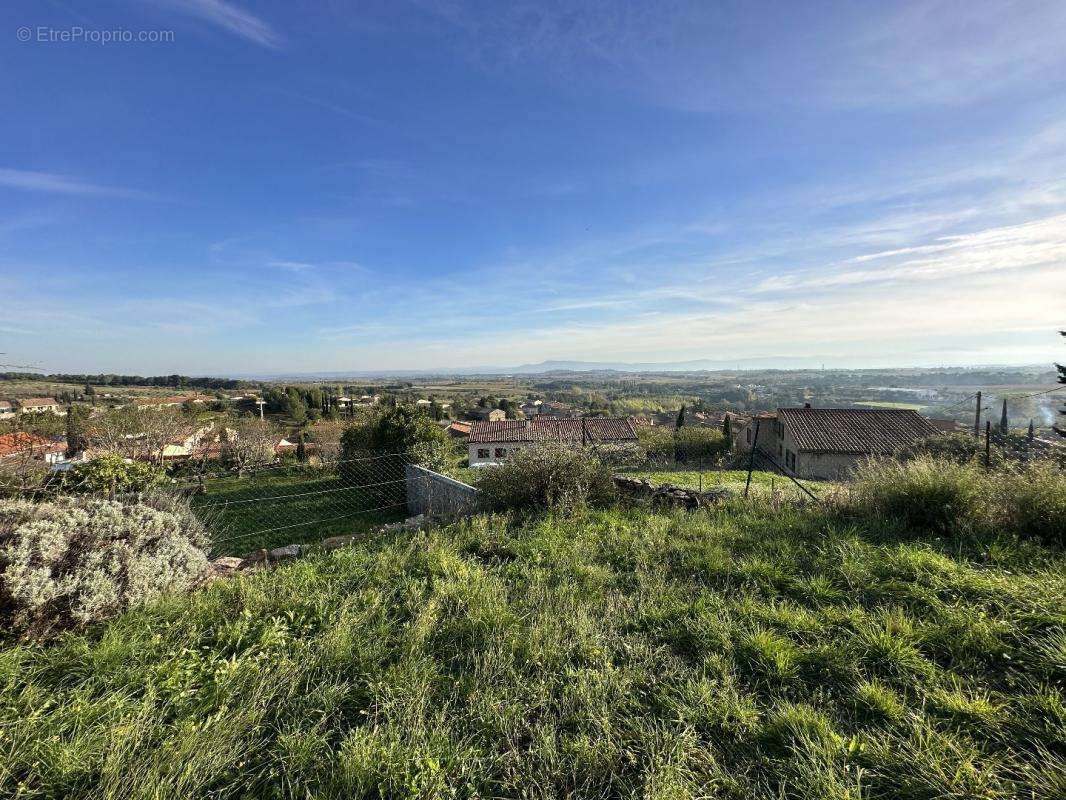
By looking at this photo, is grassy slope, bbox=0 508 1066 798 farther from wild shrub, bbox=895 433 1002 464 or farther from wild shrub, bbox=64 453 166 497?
wild shrub, bbox=895 433 1002 464

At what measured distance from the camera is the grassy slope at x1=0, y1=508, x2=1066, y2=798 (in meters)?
1.79

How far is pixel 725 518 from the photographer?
5.17m

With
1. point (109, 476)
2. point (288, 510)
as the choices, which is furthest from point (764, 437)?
point (109, 476)

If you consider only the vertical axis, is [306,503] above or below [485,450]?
above

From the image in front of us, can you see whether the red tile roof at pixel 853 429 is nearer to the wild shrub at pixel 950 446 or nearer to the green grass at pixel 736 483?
the wild shrub at pixel 950 446

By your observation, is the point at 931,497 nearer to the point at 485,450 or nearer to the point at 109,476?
the point at 109,476

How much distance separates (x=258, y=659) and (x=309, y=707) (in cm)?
56

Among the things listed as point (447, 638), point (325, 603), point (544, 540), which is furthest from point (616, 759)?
point (544, 540)

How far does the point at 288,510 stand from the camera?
11164mm

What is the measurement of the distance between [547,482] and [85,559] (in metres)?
4.61

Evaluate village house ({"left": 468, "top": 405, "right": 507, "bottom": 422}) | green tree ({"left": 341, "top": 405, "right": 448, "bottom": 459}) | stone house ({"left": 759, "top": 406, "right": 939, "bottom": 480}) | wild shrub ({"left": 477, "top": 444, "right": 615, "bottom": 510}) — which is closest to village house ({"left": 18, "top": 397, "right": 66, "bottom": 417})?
green tree ({"left": 341, "top": 405, "right": 448, "bottom": 459})

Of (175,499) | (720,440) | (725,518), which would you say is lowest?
(720,440)

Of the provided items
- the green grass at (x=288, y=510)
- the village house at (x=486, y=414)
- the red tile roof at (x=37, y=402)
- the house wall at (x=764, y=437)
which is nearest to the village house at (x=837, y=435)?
the house wall at (x=764, y=437)

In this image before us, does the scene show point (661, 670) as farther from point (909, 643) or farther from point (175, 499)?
point (175, 499)
